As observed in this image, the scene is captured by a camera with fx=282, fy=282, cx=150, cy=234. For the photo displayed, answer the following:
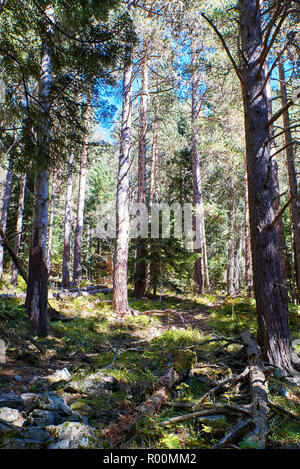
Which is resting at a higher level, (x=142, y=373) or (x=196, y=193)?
(x=196, y=193)

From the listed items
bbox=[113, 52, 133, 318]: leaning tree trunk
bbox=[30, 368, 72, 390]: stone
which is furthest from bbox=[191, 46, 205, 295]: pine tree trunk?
bbox=[30, 368, 72, 390]: stone

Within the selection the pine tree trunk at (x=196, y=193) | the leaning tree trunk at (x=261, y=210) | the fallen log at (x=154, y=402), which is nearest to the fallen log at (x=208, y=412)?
the fallen log at (x=154, y=402)

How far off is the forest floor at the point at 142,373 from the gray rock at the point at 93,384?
0.01 m

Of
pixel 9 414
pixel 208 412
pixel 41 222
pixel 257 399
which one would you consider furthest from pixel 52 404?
pixel 41 222

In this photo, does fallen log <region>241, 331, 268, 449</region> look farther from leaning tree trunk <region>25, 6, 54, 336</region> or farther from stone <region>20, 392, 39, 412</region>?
leaning tree trunk <region>25, 6, 54, 336</region>

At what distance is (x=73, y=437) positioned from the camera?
7.00 ft

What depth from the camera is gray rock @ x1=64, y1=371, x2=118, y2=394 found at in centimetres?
354

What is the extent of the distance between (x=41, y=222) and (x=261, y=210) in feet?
15.3

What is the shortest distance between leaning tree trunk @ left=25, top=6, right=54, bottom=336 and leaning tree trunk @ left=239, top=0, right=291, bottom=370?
13.3 ft

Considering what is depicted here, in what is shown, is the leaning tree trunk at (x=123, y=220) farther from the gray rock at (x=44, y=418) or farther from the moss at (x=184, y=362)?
the gray rock at (x=44, y=418)

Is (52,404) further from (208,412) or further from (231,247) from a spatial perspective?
(231,247)

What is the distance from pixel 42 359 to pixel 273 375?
12.1 ft

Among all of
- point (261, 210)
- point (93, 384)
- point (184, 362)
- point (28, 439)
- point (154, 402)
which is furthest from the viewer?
point (261, 210)
